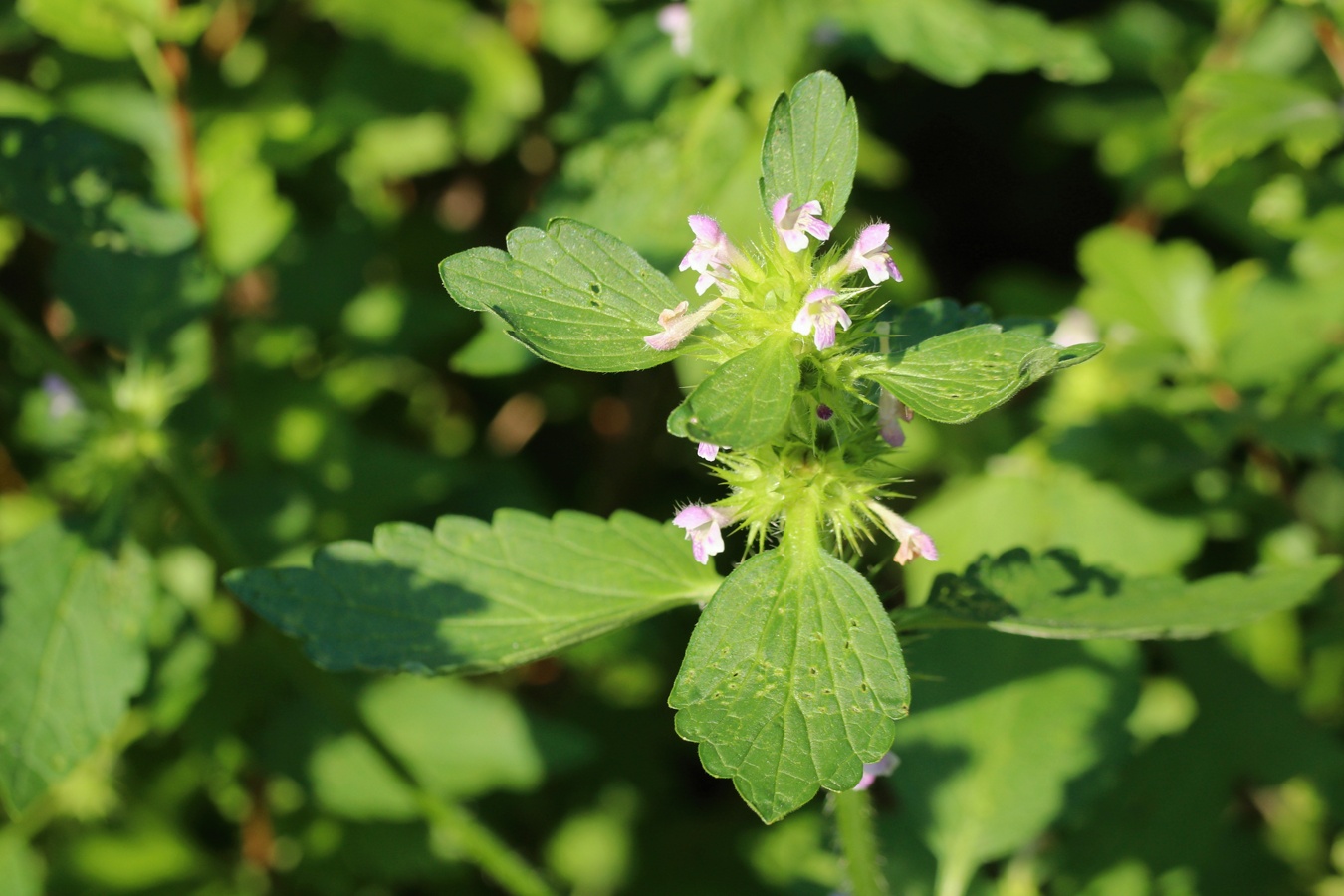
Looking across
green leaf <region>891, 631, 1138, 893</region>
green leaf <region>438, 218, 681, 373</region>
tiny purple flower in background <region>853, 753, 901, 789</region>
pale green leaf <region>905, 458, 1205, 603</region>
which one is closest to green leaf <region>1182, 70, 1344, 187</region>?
pale green leaf <region>905, 458, 1205, 603</region>

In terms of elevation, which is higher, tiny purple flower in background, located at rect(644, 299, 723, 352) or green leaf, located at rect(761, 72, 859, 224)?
green leaf, located at rect(761, 72, 859, 224)

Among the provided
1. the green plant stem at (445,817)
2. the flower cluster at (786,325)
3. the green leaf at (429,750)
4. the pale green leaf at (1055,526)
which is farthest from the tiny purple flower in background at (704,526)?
the green leaf at (429,750)

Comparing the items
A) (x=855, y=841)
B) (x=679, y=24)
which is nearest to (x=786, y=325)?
(x=855, y=841)

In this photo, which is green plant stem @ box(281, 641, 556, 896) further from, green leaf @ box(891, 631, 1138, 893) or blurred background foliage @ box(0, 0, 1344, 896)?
green leaf @ box(891, 631, 1138, 893)

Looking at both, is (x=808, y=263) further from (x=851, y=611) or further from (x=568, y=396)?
(x=568, y=396)

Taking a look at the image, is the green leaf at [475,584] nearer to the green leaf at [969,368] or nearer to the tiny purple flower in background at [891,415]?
the tiny purple flower in background at [891,415]

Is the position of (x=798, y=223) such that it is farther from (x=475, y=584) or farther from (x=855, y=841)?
(x=855, y=841)

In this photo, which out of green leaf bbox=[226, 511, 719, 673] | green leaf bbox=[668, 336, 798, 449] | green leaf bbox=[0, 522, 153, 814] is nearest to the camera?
green leaf bbox=[668, 336, 798, 449]
